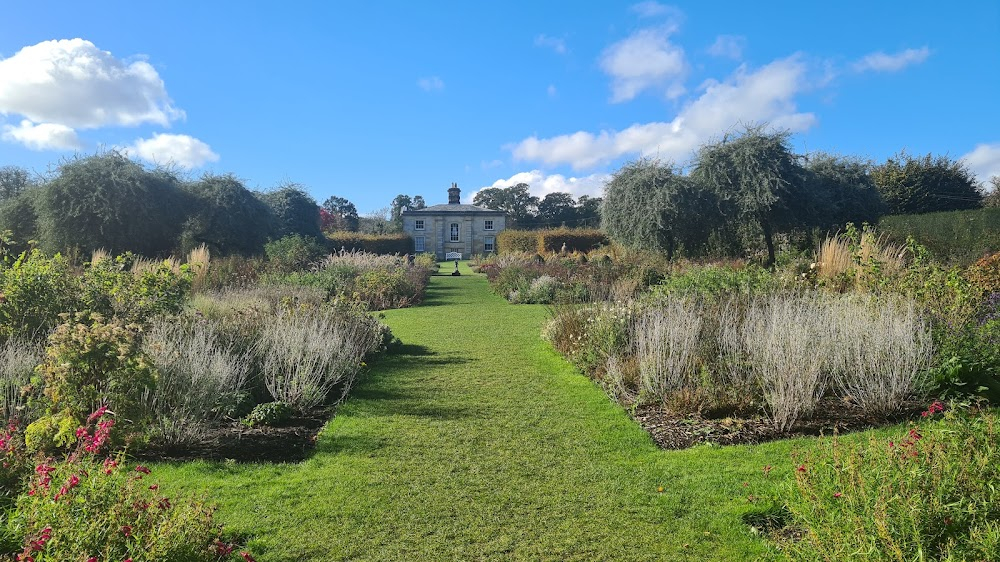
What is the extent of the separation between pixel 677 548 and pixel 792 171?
1915 centimetres

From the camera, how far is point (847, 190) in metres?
23.2

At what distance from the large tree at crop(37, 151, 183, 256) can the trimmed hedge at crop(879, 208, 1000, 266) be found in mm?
21045

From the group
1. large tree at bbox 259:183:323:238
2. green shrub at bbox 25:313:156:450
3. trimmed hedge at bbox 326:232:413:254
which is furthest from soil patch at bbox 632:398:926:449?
trimmed hedge at bbox 326:232:413:254

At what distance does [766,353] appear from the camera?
530cm

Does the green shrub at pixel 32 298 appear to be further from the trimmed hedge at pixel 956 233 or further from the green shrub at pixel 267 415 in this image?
the trimmed hedge at pixel 956 233

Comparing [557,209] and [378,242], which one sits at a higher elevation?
[557,209]

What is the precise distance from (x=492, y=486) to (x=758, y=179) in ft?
58.9

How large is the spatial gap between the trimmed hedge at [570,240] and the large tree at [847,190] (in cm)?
1354

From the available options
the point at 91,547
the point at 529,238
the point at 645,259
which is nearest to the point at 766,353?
the point at 91,547

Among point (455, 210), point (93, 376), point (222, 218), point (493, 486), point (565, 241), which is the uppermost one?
point (455, 210)

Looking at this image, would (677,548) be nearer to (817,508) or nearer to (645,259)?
(817,508)

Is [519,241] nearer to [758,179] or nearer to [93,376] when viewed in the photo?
[758,179]

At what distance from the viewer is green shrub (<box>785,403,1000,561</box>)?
7.70 ft

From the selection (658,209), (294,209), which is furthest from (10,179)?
(658,209)
